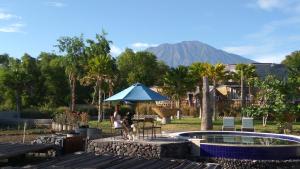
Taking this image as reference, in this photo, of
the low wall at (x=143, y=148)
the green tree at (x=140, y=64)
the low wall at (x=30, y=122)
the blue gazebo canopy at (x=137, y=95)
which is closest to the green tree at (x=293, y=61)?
the green tree at (x=140, y=64)

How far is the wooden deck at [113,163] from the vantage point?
1221cm

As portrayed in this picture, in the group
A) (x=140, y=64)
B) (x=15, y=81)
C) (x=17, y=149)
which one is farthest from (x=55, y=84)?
(x=17, y=149)

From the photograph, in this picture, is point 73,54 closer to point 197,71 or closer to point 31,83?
point 31,83

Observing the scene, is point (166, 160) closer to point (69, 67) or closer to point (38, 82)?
point (69, 67)

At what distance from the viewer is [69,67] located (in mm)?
55875

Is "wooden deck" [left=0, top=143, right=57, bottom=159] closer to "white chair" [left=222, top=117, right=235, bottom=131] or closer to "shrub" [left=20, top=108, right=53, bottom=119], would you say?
"white chair" [left=222, top=117, right=235, bottom=131]

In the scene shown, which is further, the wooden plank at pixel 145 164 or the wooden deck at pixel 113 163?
the wooden plank at pixel 145 164

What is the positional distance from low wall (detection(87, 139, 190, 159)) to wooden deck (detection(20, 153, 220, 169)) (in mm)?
1264

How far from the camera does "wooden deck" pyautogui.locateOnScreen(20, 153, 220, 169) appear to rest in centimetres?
1221

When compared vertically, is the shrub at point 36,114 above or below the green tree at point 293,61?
below

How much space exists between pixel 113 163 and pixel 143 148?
2611 millimetres

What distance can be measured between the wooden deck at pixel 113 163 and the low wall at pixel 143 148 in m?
1.26

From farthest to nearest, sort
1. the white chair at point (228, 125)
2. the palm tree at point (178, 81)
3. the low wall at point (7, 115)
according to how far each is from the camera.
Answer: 1. the palm tree at point (178, 81)
2. the low wall at point (7, 115)
3. the white chair at point (228, 125)

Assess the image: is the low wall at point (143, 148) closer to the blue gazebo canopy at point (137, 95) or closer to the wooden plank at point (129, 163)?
the wooden plank at point (129, 163)
